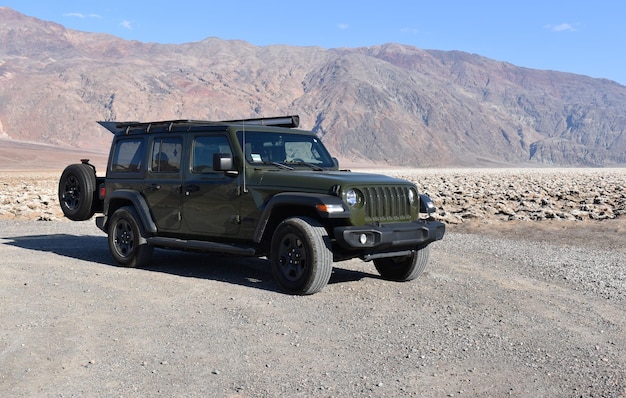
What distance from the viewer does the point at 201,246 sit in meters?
8.97

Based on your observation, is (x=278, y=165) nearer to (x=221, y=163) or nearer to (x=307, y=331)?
(x=221, y=163)

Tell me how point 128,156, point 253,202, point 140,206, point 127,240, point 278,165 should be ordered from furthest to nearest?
point 128,156
point 127,240
point 140,206
point 278,165
point 253,202

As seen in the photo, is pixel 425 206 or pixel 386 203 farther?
pixel 425 206

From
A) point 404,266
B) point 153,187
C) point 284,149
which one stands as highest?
point 284,149

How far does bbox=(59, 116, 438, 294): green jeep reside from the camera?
7.93m

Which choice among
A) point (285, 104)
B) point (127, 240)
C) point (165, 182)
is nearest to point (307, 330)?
point (165, 182)

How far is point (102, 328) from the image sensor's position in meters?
6.63

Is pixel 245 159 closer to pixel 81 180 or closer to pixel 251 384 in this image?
pixel 81 180

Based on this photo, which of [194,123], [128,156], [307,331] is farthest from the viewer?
[128,156]

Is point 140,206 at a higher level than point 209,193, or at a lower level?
lower

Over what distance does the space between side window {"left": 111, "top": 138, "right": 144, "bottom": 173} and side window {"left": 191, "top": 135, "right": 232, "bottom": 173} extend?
1184mm

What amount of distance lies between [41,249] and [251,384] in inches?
310

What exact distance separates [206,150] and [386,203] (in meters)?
2.49

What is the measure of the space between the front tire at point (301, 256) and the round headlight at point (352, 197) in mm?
421
